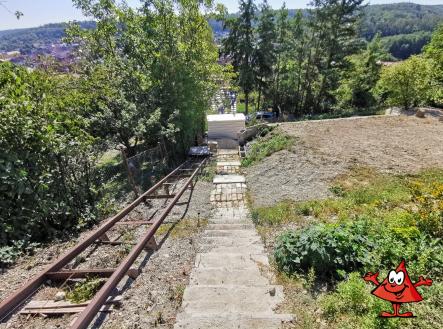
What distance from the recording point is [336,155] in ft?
35.7

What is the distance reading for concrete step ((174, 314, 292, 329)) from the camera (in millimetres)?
2816

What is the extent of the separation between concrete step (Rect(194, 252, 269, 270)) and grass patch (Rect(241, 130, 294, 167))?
724 centimetres

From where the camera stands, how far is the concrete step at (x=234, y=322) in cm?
282

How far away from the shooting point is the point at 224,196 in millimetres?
8820

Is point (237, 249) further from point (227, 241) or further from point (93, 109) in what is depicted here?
point (93, 109)

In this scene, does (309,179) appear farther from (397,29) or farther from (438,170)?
(397,29)

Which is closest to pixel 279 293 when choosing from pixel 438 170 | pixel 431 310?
pixel 431 310

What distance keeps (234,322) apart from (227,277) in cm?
102

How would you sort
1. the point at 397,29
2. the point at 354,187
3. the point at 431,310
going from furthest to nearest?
the point at 397,29 < the point at 354,187 < the point at 431,310

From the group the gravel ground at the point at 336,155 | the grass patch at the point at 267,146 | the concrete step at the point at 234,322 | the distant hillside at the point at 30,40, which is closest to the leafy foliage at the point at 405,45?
the gravel ground at the point at 336,155

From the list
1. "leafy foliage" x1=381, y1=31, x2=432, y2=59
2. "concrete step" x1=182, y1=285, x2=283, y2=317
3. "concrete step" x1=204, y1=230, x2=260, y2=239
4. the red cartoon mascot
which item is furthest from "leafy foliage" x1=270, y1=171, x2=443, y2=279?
"leafy foliage" x1=381, y1=31, x2=432, y2=59

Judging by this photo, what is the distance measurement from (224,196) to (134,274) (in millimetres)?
5266

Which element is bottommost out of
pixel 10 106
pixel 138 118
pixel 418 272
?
pixel 418 272

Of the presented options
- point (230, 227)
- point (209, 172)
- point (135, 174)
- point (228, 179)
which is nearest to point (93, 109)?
point (135, 174)
